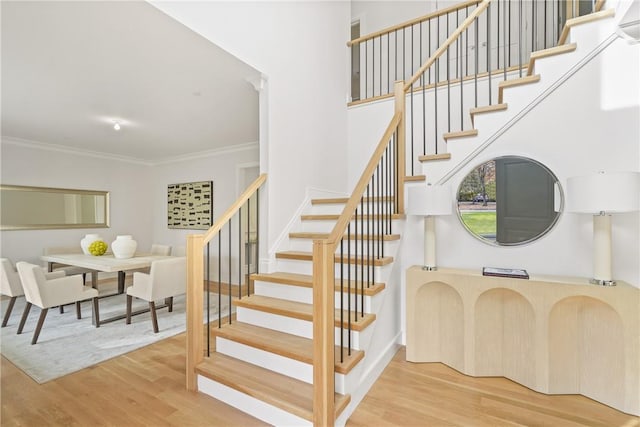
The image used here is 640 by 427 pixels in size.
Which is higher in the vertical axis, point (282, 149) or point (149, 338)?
point (282, 149)

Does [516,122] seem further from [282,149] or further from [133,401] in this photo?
[133,401]

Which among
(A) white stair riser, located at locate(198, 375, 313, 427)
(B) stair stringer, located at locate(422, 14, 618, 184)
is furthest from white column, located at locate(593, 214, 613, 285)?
(A) white stair riser, located at locate(198, 375, 313, 427)

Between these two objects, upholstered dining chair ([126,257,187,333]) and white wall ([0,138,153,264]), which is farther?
white wall ([0,138,153,264])

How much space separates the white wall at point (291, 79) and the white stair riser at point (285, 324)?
2.24ft

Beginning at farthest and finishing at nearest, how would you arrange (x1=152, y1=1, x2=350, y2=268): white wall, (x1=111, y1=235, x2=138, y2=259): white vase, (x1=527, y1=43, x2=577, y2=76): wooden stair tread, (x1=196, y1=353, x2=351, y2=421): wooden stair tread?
(x1=111, y1=235, x2=138, y2=259): white vase, (x1=152, y1=1, x2=350, y2=268): white wall, (x1=527, y1=43, x2=577, y2=76): wooden stair tread, (x1=196, y1=353, x2=351, y2=421): wooden stair tread

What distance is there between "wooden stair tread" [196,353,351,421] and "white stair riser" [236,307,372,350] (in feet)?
0.95

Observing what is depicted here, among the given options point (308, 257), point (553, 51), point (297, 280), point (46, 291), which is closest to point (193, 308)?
point (297, 280)

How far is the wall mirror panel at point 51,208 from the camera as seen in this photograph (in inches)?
191

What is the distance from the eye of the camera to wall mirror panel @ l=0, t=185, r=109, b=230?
4.86 m

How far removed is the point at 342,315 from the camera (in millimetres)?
1877

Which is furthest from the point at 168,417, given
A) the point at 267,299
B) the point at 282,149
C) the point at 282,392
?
the point at 282,149

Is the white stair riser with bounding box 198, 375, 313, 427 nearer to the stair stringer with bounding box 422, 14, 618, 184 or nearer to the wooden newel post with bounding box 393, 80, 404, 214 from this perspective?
the wooden newel post with bounding box 393, 80, 404, 214

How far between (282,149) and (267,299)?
1408mm

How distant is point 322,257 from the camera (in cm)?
155
